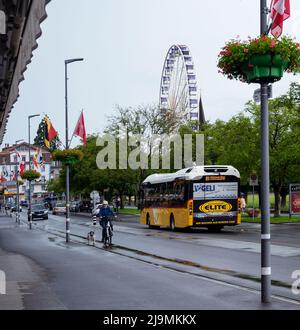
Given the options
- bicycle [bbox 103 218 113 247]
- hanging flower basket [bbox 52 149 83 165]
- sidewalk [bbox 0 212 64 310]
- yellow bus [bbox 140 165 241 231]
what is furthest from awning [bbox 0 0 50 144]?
yellow bus [bbox 140 165 241 231]

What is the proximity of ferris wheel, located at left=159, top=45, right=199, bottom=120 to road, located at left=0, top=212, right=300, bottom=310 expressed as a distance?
36009 mm

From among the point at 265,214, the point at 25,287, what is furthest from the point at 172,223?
the point at 265,214

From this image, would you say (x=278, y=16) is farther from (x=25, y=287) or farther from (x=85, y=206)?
(x=85, y=206)

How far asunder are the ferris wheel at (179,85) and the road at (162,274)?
118 ft

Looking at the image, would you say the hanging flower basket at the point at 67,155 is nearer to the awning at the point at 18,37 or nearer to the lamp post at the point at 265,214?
the awning at the point at 18,37

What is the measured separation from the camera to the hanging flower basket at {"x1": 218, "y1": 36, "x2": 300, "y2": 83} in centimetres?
1059

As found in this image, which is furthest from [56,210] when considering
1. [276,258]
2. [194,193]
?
[276,258]

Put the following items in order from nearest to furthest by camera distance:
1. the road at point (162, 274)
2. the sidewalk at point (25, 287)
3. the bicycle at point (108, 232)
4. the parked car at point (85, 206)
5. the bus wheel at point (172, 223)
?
the sidewalk at point (25, 287)
the road at point (162, 274)
the bicycle at point (108, 232)
the bus wheel at point (172, 223)
the parked car at point (85, 206)

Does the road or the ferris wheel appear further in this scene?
the ferris wheel

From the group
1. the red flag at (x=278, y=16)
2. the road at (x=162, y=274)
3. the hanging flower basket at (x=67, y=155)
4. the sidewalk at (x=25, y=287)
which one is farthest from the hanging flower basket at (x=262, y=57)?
the hanging flower basket at (x=67, y=155)

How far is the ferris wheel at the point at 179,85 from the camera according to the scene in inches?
2404

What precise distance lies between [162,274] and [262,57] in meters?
6.59

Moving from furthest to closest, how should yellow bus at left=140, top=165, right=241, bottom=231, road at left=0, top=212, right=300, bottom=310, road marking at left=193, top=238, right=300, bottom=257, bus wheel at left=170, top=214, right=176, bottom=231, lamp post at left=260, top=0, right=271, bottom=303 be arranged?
bus wheel at left=170, top=214, right=176, bottom=231 → yellow bus at left=140, top=165, right=241, bottom=231 → road marking at left=193, top=238, right=300, bottom=257 → road at left=0, top=212, right=300, bottom=310 → lamp post at left=260, top=0, right=271, bottom=303

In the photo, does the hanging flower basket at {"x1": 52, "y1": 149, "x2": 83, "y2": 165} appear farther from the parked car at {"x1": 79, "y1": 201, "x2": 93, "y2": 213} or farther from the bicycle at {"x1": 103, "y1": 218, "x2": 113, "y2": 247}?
the parked car at {"x1": 79, "y1": 201, "x2": 93, "y2": 213}
